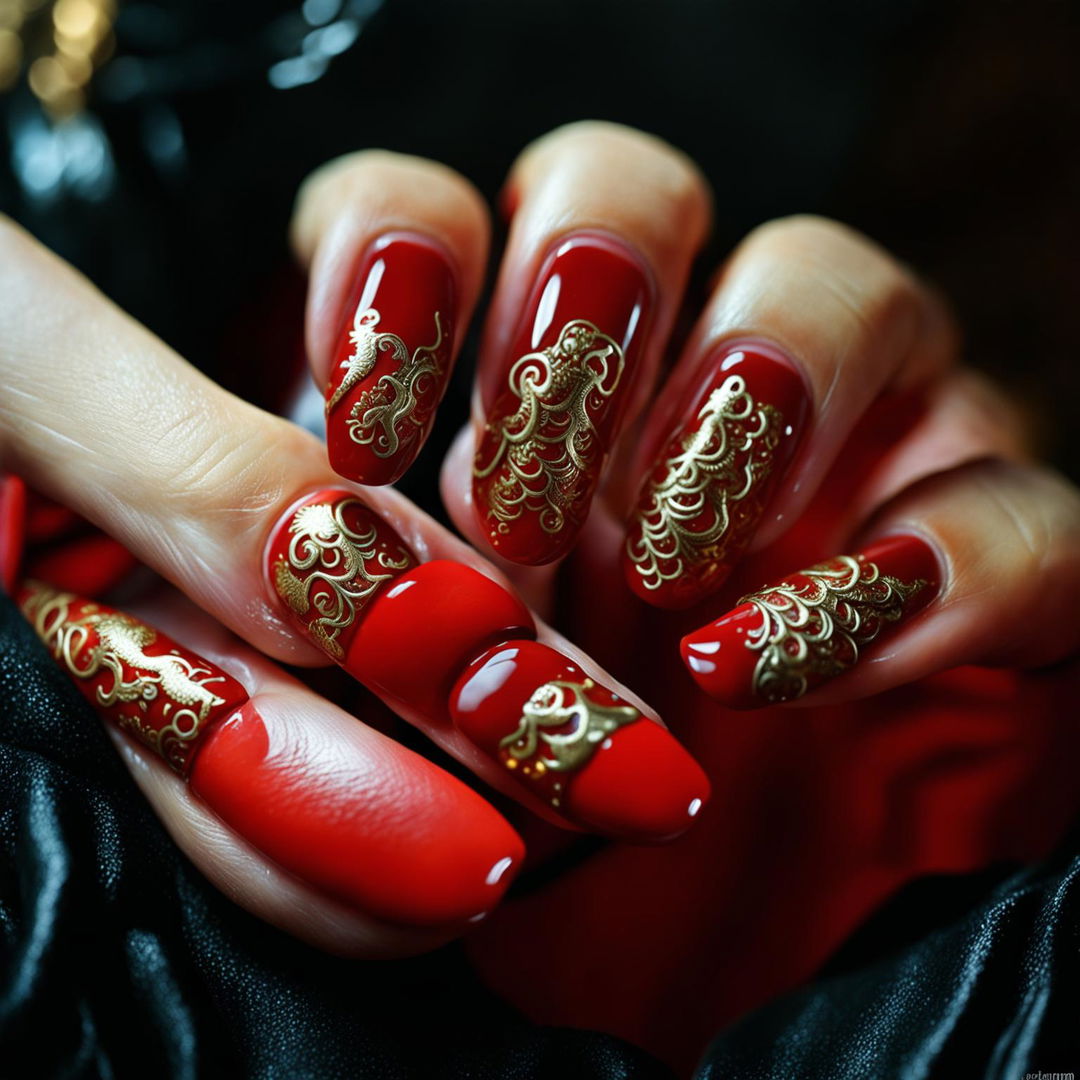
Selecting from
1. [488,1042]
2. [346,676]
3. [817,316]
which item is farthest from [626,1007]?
[817,316]

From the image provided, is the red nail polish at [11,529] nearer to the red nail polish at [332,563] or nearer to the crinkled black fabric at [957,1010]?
the red nail polish at [332,563]

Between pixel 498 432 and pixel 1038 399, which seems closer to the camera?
pixel 498 432

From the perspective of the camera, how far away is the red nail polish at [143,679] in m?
0.41

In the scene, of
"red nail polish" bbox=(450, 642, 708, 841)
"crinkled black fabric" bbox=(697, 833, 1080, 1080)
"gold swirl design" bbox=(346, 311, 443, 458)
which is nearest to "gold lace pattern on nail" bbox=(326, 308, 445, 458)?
"gold swirl design" bbox=(346, 311, 443, 458)

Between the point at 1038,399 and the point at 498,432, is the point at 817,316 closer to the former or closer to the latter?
the point at 498,432

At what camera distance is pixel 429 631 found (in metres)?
0.41

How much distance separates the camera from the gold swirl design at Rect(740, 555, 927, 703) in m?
0.40

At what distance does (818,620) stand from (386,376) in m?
0.21

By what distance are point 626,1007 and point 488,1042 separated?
110 mm

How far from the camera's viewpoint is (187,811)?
421mm

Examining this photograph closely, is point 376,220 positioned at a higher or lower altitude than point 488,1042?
higher

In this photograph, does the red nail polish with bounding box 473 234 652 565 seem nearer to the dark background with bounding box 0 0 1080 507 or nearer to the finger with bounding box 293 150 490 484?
the finger with bounding box 293 150 490 484

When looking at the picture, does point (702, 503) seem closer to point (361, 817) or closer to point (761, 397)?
point (761, 397)

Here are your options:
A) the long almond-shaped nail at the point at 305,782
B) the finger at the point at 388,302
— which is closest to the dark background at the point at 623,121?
the finger at the point at 388,302
